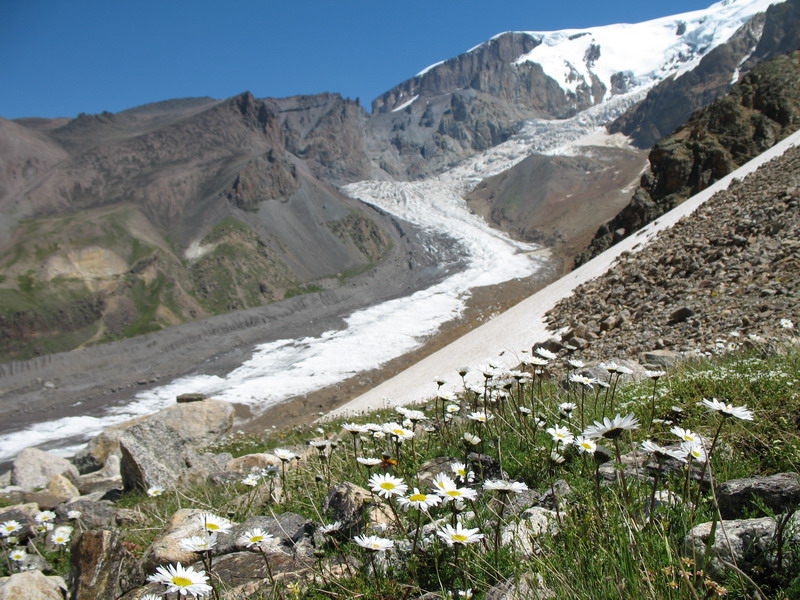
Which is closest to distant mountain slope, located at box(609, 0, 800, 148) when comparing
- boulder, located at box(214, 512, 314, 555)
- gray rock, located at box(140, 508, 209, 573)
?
boulder, located at box(214, 512, 314, 555)

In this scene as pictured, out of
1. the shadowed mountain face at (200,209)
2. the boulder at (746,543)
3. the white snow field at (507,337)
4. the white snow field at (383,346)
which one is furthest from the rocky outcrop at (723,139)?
the shadowed mountain face at (200,209)

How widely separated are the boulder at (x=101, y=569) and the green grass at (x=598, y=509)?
98 centimetres

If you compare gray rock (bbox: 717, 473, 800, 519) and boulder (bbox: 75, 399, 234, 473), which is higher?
gray rock (bbox: 717, 473, 800, 519)

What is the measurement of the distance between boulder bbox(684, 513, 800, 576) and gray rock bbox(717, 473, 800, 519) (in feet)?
0.39

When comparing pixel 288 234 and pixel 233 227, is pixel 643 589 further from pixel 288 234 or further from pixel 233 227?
pixel 288 234

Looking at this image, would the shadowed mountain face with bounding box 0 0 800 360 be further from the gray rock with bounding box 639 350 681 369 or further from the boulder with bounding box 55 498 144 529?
the gray rock with bounding box 639 350 681 369

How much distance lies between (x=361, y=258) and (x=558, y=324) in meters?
59.6

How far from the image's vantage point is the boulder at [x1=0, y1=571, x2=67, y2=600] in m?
3.50

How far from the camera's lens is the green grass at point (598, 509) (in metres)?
1.67

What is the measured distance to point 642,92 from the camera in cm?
17925

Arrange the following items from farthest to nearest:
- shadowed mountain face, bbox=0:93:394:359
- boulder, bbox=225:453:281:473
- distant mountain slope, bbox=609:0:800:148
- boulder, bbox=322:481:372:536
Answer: distant mountain slope, bbox=609:0:800:148 → shadowed mountain face, bbox=0:93:394:359 → boulder, bbox=225:453:281:473 → boulder, bbox=322:481:372:536

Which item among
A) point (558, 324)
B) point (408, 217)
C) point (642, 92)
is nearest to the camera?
point (558, 324)

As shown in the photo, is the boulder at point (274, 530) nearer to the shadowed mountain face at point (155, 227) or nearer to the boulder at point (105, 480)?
the boulder at point (105, 480)

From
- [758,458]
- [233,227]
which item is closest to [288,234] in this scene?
[233,227]
